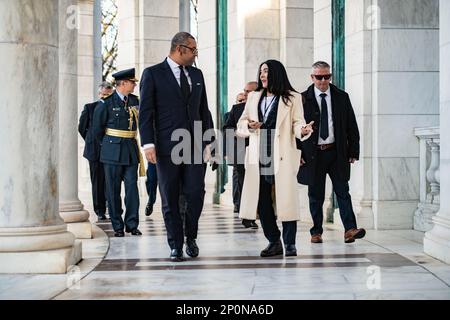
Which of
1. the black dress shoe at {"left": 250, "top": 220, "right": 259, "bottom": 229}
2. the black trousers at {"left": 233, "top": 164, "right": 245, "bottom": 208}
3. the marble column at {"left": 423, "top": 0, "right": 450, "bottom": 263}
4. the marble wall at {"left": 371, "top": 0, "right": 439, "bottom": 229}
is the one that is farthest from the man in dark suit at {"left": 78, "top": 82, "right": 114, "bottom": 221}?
the marble column at {"left": 423, "top": 0, "right": 450, "bottom": 263}

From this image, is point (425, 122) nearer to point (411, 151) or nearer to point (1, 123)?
point (411, 151)

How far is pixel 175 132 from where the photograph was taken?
28.5ft

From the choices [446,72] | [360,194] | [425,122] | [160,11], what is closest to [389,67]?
[425,122]

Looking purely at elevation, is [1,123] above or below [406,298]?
above

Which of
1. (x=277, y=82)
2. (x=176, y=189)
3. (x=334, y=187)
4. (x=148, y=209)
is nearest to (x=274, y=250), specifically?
(x=176, y=189)

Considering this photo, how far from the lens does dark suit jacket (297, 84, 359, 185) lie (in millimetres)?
9703

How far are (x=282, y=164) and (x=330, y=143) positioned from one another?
137 centimetres

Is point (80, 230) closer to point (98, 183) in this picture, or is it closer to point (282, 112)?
point (98, 183)

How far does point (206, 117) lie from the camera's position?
898 centimetres

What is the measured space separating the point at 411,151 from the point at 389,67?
3.41 ft

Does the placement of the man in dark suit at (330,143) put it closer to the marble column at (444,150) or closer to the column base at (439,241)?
the column base at (439,241)

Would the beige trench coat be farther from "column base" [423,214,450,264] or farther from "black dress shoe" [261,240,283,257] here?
"column base" [423,214,450,264]

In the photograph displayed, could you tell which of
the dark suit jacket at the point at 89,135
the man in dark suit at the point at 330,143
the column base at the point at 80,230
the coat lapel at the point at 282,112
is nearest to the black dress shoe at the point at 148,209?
the dark suit jacket at the point at 89,135

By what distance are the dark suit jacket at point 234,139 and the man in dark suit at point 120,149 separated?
1.24m
